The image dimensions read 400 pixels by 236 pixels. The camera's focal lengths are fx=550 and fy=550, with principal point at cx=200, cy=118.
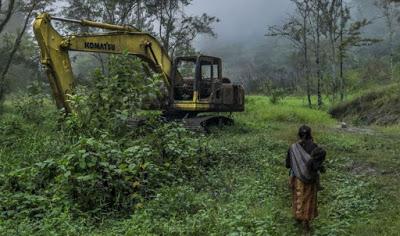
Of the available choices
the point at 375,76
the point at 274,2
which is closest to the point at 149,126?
the point at 375,76

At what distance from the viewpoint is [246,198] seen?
8172 mm

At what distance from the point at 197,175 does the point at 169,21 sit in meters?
23.1

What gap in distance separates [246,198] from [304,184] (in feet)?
3.75

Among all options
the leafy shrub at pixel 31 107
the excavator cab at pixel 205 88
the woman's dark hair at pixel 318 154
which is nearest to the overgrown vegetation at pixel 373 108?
the excavator cab at pixel 205 88

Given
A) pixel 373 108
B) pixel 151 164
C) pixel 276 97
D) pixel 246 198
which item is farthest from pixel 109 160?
pixel 276 97

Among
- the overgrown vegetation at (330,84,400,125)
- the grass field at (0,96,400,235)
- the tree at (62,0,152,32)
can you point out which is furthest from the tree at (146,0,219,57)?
the grass field at (0,96,400,235)

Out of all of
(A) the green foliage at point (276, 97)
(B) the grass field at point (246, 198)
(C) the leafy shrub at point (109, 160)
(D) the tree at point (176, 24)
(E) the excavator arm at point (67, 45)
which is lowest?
(B) the grass field at point (246, 198)

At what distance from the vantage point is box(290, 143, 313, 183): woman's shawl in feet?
23.9

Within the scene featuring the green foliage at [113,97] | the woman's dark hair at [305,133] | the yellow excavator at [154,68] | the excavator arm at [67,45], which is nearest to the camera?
the woman's dark hair at [305,133]

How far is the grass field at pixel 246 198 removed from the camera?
22.0 ft

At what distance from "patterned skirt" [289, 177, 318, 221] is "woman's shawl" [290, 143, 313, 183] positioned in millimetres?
97

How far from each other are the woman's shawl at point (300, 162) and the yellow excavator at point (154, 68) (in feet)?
19.0

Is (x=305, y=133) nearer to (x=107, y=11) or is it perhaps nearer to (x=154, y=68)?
(x=154, y=68)

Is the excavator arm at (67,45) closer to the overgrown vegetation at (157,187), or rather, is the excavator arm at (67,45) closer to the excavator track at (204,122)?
the overgrown vegetation at (157,187)
